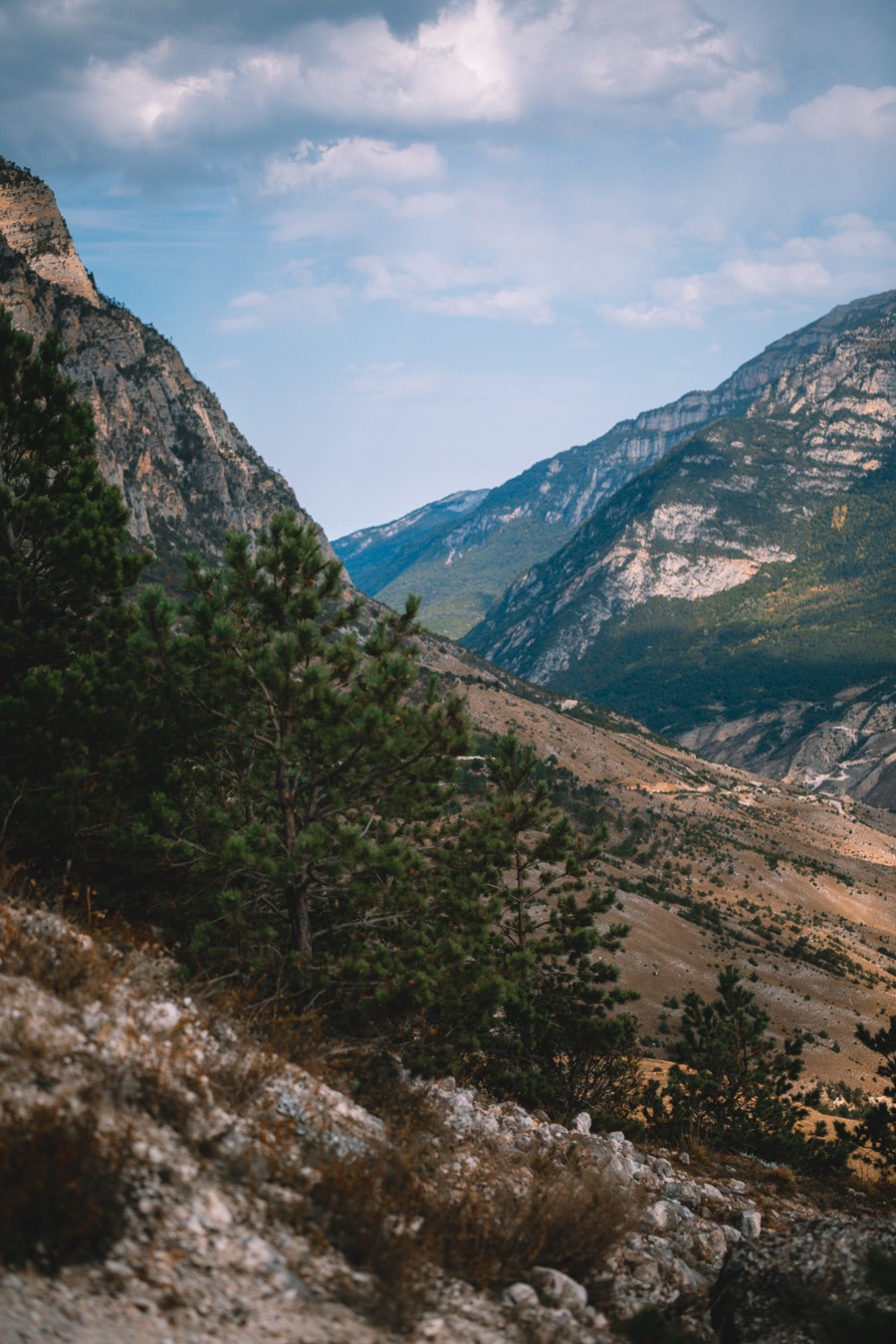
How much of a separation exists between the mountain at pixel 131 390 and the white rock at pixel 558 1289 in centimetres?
10926

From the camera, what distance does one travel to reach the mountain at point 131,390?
11412 cm

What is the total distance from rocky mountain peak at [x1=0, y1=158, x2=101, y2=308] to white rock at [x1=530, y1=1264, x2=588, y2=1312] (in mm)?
148151

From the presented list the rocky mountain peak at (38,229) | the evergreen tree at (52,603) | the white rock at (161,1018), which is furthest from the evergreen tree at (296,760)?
the rocky mountain peak at (38,229)

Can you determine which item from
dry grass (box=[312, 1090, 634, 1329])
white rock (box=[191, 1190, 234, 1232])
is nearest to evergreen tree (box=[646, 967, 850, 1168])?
dry grass (box=[312, 1090, 634, 1329])

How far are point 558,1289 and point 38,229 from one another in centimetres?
16246

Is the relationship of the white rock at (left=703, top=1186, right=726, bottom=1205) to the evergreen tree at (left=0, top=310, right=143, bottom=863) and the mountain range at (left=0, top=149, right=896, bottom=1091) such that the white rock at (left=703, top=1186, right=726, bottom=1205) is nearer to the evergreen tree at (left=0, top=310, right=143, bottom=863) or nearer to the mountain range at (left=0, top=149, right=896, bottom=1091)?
the evergreen tree at (left=0, top=310, right=143, bottom=863)

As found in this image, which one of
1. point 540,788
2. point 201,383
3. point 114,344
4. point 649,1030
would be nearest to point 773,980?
point 649,1030

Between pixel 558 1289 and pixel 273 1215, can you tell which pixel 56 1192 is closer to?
pixel 273 1215

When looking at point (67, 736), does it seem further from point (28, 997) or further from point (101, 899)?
point (28, 997)

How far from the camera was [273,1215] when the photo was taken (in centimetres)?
497

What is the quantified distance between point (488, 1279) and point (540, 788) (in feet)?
30.2

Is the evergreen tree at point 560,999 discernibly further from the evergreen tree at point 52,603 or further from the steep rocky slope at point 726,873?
the evergreen tree at point 52,603

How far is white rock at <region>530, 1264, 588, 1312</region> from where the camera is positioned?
17.5 ft

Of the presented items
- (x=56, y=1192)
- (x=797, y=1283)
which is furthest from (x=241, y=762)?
(x=797, y=1283)
